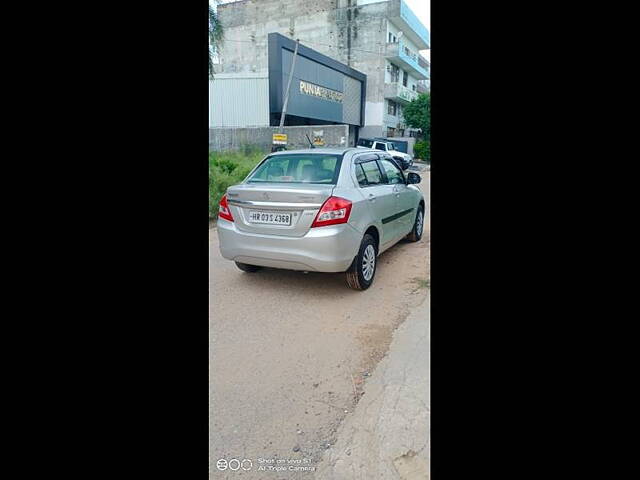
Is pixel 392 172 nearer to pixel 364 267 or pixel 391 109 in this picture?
pixel 364 267

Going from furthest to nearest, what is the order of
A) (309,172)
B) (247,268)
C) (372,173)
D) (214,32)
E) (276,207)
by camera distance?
(372,173), (247,268), (309,172), (276,207), (214,32)

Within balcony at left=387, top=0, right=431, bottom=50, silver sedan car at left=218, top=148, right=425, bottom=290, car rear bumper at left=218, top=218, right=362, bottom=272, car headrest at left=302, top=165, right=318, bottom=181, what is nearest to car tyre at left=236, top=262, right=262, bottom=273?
silver sedan car at left=218, top=148, right=425, bottom=290

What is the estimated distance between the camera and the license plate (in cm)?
270

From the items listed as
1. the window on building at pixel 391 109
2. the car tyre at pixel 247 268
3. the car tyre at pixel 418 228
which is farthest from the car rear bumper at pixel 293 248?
the window on building at pixel 391 109

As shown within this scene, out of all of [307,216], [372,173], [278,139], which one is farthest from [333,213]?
[278,139]

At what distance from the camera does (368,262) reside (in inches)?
129

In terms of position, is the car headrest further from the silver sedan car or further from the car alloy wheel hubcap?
the car alloy wheel hubcap

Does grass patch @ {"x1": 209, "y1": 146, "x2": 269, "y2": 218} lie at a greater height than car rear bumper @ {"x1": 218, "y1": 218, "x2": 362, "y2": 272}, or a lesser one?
greater

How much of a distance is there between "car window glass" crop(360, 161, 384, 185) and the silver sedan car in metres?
0.02

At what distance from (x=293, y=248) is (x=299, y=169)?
0.67 metres
